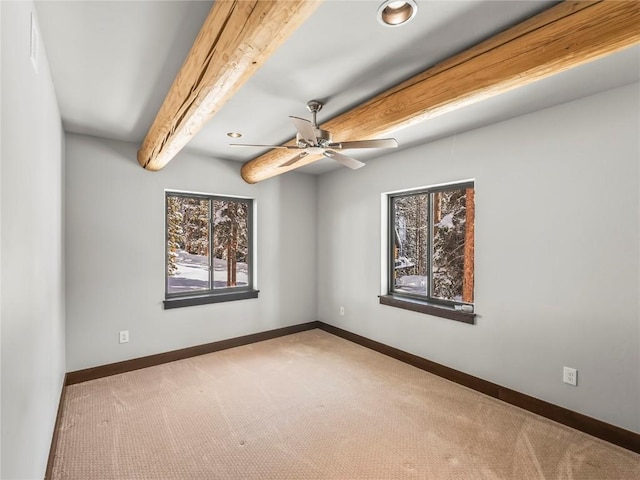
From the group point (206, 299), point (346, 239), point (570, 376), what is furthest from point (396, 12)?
point (206, 299)

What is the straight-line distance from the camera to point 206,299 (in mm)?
4059

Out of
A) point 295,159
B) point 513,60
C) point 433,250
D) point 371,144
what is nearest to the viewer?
point 513,60

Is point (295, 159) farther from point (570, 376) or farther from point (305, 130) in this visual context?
point (570, 376)

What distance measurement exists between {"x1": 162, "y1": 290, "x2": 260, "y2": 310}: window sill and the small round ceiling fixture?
3421 mm

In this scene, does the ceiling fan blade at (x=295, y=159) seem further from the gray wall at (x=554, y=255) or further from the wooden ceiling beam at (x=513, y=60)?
the gray wall at (x=554, y=255)

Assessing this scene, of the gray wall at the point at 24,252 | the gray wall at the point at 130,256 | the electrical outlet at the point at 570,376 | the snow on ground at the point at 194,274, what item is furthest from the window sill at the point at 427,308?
the gray wall at the point at 24,252

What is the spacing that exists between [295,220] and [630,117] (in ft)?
12.0

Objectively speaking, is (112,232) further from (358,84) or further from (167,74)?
(358,84)

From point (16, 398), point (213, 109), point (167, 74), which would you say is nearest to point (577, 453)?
point (16, 398)

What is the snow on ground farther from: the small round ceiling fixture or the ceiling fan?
the small round ceiling fixture

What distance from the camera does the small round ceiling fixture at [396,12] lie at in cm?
149

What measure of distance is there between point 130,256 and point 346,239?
2.60 meters

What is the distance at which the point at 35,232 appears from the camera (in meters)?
1.65

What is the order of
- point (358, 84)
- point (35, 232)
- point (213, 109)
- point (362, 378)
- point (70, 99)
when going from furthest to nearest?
point (362, 378) → point (70, 99) → point (358, 84) → point (213, 109) → point (35, 232)
